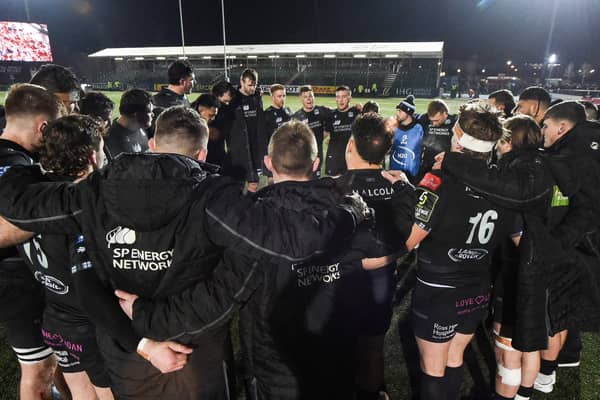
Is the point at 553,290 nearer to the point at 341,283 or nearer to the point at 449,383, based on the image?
the point at 449,383

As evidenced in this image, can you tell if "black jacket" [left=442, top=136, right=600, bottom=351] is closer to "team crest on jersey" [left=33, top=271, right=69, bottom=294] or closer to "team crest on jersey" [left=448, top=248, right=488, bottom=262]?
"team crest on jersey" [left=448, top=248, right=488, bottom=262]

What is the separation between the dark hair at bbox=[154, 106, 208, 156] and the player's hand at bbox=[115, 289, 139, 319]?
0.68 meters

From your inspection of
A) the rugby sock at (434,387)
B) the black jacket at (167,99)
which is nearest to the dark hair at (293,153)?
the rugby sock at (434,387)

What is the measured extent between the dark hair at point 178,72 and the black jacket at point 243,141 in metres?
1.32

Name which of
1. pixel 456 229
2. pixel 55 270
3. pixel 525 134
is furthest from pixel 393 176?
pixel 55 270

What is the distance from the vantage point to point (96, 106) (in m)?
4.00

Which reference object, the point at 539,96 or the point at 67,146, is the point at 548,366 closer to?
the point at 539,96

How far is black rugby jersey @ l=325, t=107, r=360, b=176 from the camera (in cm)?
723

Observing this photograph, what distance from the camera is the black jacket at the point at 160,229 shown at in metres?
1.44

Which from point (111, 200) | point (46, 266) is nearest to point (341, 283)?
point (111, 200)

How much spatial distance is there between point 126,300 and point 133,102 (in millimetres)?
3113

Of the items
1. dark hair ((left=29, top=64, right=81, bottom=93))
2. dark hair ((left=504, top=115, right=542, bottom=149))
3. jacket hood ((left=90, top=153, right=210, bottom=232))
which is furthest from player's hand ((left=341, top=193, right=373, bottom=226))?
dark hair ((left=29, top=64, right=81, bottom=93))

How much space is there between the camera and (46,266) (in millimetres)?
2023

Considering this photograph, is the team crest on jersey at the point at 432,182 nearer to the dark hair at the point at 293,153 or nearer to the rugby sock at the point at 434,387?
the dark hair at the point at 293,153
